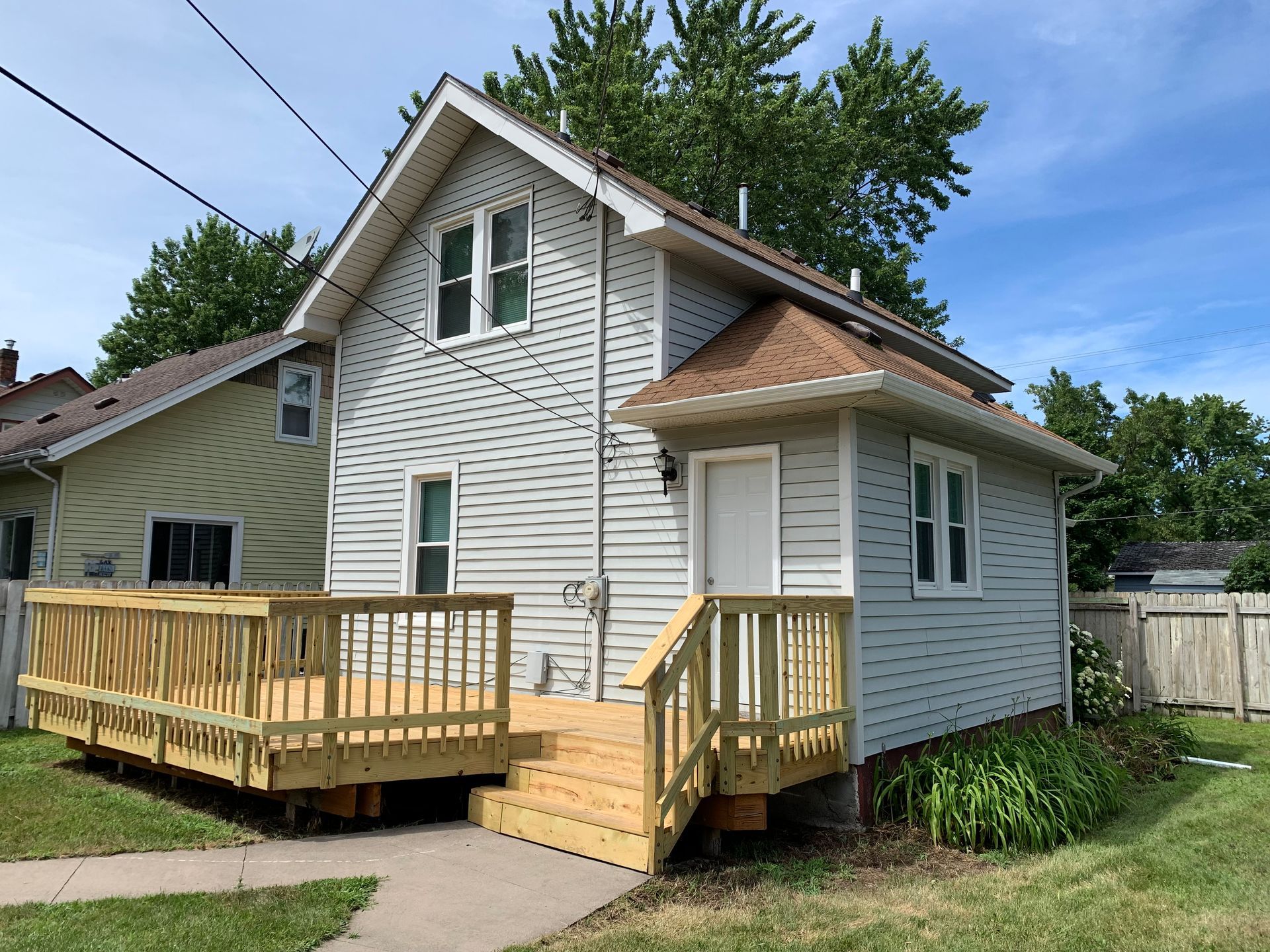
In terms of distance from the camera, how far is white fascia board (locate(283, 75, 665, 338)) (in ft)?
26.2

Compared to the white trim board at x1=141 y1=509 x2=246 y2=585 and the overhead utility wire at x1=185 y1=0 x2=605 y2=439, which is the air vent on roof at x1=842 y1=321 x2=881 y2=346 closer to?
the overhead utility wire at x1=185 y1=0 x2=605 y2=439

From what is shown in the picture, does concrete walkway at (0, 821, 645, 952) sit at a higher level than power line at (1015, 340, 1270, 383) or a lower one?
lower

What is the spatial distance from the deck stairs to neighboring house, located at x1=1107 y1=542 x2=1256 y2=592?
35552 mm

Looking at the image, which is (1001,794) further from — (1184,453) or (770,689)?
(1184,453)

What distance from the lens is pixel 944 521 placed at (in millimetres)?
8250

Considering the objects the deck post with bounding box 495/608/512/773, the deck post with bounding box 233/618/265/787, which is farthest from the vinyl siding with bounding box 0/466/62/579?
the deck post with bounding box 495/608/512/773

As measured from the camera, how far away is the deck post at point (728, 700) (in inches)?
221

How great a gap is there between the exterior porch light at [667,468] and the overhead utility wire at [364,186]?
841 millimetres

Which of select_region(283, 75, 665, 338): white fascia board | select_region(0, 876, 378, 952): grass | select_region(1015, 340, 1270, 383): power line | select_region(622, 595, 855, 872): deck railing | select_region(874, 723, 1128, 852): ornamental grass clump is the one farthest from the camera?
select_region(1015, 340, 1270, 383): power line

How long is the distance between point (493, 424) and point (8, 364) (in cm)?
2027

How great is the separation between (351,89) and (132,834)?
636cm

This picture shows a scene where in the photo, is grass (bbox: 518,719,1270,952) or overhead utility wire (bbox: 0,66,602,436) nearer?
grass (bbox: 518,719,1270,952)

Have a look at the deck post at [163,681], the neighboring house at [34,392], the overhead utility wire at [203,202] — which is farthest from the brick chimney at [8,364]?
the deck post at [163,681]

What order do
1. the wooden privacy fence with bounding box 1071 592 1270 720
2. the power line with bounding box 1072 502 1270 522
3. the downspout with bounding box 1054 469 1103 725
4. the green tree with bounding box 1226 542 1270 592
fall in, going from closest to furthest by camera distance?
the downspout with bounding box 1054 469 1103 725
the wooden privacy fence with bounding box 1071 592 1270 720
the green tree with bounding box 1226 542 1270 592
the power line with bounding box 1072 502 1270 522
